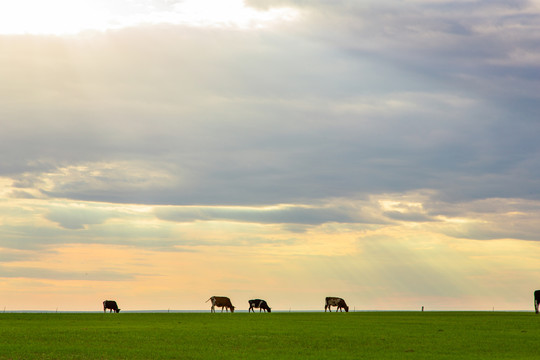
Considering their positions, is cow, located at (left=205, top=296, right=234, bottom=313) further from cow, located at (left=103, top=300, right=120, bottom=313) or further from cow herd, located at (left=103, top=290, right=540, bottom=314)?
cow, located at (left=103, top=300, right=120, bottom=313)

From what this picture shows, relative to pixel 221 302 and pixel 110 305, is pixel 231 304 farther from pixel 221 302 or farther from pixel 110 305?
pixel 110 305
